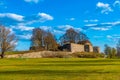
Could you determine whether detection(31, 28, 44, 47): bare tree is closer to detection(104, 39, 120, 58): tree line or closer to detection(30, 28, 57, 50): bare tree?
detection(30, 28, 57, 50): bare tree

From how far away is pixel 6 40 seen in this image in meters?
118

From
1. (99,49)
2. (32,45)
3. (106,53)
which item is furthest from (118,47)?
(32,45)

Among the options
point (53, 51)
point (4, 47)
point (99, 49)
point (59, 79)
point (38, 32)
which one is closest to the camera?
point (59, 79)

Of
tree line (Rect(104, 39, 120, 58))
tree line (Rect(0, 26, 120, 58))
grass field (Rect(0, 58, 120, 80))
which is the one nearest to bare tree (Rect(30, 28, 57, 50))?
tree line (Rect(0, 26, 120, 58))

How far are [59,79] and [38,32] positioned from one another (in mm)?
129615

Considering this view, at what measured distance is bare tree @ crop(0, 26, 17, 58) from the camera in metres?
116

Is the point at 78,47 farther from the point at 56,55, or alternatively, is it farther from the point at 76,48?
the point at 56,55

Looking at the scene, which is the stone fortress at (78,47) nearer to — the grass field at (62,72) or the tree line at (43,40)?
the tree line at (43,40)

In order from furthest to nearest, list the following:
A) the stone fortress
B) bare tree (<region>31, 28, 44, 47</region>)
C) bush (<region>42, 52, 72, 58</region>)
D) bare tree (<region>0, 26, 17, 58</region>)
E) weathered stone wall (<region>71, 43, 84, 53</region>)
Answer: weathered stone wall (<region>71, 43, 84, 53</region>)
bare tree (<region>31, 28, 44, 47</region>)
the stone fortress
bush (<region>42, 52, 72, 58</region>)
bare tree (<region>0, 26, 17, 58</region>)

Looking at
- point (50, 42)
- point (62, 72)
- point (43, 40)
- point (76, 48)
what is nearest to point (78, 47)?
point (76, 48)

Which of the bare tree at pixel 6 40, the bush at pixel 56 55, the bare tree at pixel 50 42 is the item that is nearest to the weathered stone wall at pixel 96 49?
the bare tree at pixel 50 42

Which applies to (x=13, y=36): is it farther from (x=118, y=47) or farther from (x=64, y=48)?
(x=118, y=47)

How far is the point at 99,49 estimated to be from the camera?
18688 centimetres

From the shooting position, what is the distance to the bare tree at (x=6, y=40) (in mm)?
115500
